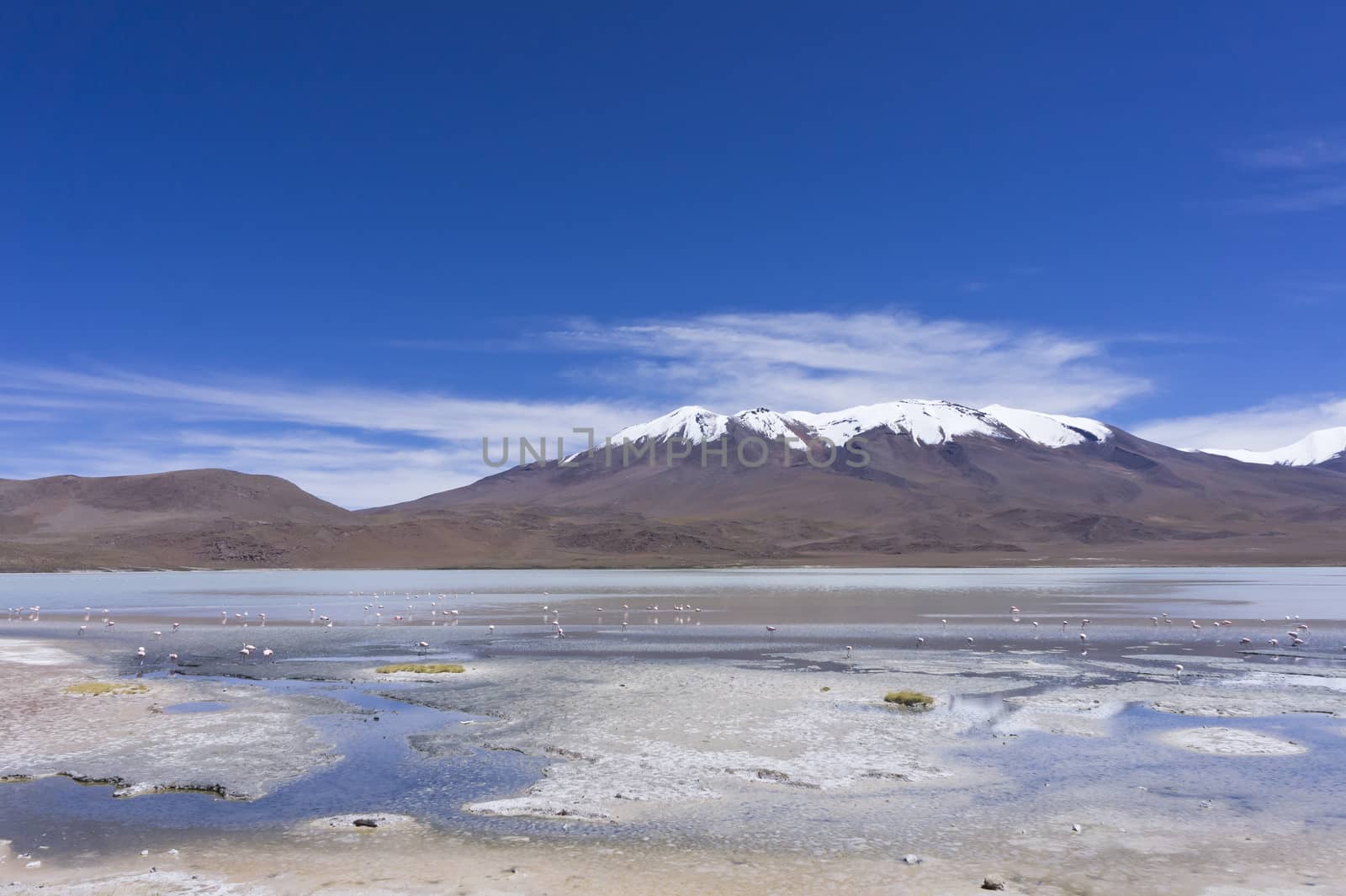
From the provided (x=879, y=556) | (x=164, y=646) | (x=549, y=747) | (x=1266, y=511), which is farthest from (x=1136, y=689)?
(x=1266, y=511)

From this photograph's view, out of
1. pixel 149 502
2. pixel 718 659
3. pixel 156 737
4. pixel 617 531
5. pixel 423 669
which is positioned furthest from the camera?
pixel 149 502

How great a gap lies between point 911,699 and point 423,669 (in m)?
11.8

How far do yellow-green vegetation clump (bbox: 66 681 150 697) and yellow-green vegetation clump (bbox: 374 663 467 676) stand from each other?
518cm

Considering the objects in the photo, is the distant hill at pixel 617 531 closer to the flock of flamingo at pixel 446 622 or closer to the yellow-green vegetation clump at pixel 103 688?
the flock of flamingo at pixel 446 622

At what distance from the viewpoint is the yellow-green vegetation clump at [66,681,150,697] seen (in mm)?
20391

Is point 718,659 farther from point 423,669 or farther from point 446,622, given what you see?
point 446,622

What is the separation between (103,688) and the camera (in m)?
20.7

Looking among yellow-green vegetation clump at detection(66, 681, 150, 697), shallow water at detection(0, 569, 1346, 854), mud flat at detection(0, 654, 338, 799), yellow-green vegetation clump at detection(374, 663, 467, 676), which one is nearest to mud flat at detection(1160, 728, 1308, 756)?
shallow water at detection(0, 569, 1346, 854)

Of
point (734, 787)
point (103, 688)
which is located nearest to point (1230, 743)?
point (734, 787)

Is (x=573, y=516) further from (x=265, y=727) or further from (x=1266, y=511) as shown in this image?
(x=265, y=727)

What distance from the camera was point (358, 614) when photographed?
4506 cm

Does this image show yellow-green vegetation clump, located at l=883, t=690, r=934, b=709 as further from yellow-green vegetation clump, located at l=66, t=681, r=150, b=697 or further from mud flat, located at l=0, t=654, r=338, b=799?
yellow-green vegetation clump, located at l=66, t=681, r=150, b=697

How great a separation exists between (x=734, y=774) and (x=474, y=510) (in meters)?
162

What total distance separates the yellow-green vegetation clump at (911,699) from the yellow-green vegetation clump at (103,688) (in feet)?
50.1
